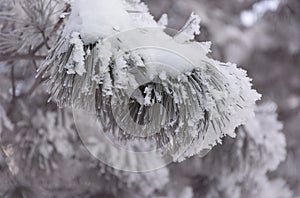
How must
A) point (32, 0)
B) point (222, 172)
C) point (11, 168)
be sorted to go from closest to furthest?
point (32, 0), point (11, 168), point (222, 172)

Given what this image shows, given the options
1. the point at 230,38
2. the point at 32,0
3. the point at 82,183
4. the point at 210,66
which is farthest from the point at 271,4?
the point at 210,66

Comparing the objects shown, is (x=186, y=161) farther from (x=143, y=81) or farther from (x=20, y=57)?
(x=143, y=81)

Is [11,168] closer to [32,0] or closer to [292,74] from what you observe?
[32,0]

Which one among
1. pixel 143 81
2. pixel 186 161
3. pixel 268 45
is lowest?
pixel 143 81

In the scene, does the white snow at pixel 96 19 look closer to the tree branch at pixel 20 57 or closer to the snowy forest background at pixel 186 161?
the snowy forest background at pixel 186 161

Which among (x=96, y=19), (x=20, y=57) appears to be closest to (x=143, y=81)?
(x=96, y=19)

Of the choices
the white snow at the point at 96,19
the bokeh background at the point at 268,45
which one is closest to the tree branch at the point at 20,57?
the white snow at the point at 96,19

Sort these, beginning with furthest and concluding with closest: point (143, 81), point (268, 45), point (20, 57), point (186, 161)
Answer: point (268, 45) < point (186, 161) < point (20, 57) < point (143, 81)
